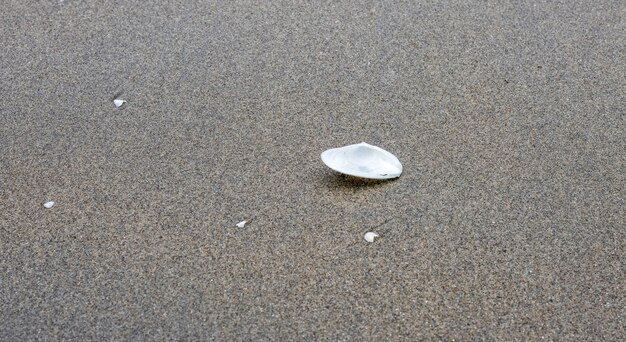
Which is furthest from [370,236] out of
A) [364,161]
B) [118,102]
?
[118,102]

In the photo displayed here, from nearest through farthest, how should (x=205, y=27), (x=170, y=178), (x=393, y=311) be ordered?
→ 1. (x=393, y=311)
2. (x=170, y=178)
3. (x=205, y=27)

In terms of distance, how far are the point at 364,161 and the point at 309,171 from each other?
99mm

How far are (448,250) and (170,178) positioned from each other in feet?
1.58

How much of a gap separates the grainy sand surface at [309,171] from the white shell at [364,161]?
2 cm

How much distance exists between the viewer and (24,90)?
1.48 metres

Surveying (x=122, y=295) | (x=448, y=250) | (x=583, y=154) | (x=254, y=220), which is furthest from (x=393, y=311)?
(x=583, y=154)

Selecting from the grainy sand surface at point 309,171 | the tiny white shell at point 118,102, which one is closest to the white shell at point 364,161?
the grainy sand surface at point 309,171

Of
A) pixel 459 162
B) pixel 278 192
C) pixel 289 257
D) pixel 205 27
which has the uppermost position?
pixel 205 27

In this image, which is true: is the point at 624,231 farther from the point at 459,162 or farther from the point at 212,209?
the point at 212,209

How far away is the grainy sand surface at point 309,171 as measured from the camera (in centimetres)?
104

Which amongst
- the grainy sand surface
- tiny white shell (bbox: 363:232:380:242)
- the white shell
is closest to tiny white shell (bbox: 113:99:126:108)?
the grainy sand surface

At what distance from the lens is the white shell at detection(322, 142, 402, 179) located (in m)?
1.22

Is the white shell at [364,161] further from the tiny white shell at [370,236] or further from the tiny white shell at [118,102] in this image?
the tiny white shell at [118,102]

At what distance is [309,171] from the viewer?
126 centimetres
